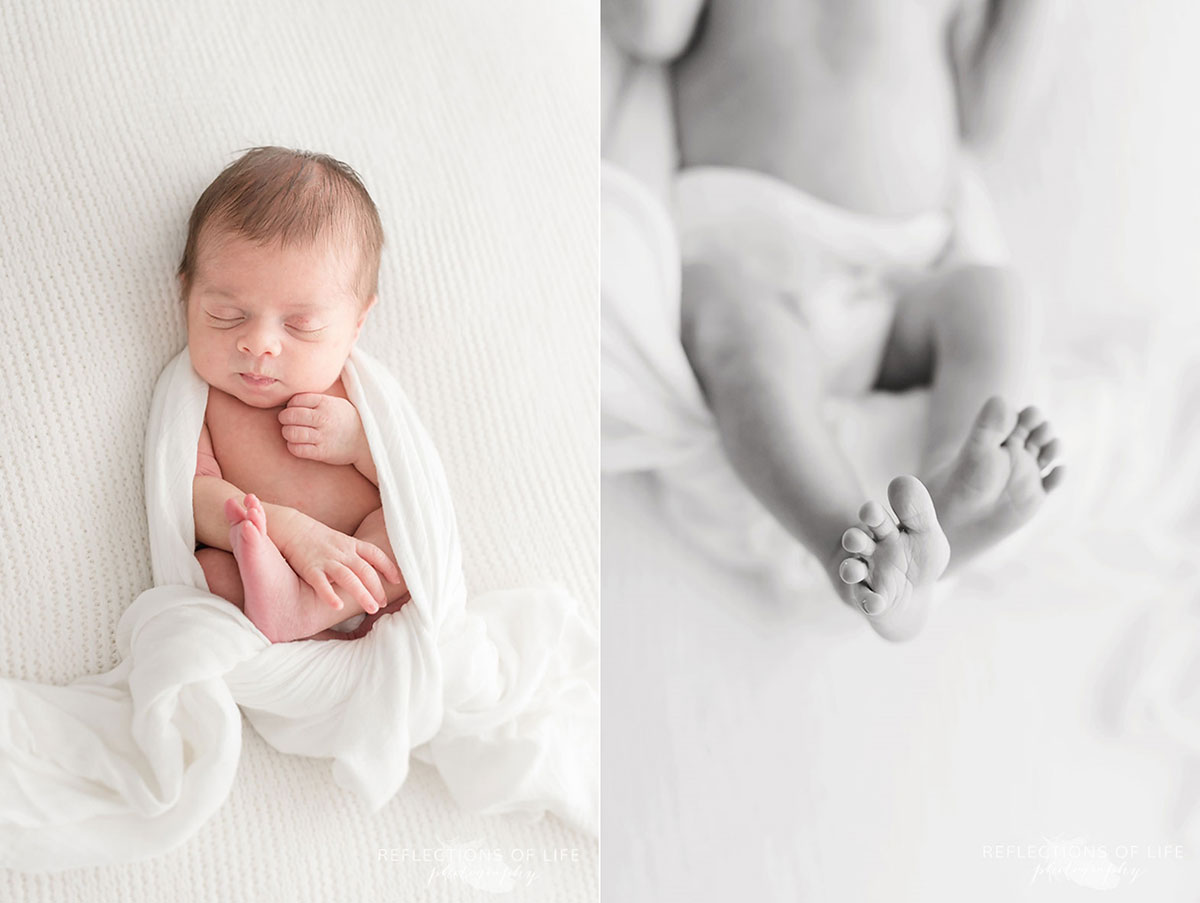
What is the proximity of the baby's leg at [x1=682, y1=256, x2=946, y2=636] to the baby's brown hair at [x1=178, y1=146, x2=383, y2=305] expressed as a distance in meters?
0.32

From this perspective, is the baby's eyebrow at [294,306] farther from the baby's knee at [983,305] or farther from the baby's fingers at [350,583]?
the baby's knee at [983,305]

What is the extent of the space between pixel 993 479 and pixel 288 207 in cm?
54

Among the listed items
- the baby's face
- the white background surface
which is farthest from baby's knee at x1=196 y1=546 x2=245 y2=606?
the white background surface

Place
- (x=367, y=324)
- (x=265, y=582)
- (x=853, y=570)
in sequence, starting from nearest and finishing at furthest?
1. (x=853, y=570)
2. (x=265, y=582)
3. (x=367, y=324)

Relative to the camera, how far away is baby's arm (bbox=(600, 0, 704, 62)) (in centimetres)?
56

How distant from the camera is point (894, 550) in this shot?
0.53 meters

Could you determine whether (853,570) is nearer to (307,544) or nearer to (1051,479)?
(1051,479)

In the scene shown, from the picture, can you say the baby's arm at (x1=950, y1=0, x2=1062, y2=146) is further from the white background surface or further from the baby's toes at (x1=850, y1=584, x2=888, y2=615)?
the baby's toes at (x1=850, y1=584, x2=888, y2=615)

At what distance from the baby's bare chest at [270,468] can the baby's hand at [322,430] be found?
0.01 meters

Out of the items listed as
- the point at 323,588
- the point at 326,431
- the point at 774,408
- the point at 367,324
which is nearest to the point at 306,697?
the point at 323,588

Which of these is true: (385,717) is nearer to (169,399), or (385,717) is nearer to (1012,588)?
(169,399)

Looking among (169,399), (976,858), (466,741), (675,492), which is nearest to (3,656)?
(169,399)

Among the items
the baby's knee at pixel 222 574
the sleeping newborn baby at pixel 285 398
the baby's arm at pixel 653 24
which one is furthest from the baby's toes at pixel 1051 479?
the baby's knee at pixel 222 574

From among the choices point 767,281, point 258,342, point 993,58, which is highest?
point 993,58
